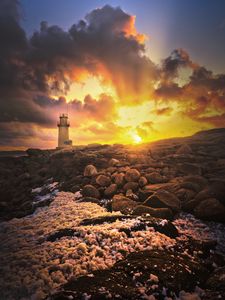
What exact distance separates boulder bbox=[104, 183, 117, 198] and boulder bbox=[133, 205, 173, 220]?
12.7 feet

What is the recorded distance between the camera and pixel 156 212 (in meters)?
9.20

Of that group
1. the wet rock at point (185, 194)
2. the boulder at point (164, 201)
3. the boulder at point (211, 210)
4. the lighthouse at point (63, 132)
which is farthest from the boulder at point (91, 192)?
the lighthouse at point (63, 132)

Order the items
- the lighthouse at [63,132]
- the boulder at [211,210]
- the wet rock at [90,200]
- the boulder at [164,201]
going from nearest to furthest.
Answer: the boulder at [211,210], the boulder at [164,201], the wet rock at [90,200], the lighthouse at [63,132]

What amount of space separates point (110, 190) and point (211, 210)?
20.8 feet

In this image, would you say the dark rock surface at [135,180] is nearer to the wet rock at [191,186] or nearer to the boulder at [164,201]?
the wet rock at [191,186]

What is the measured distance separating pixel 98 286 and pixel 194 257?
11.3ft

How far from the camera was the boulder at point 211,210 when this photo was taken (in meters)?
9.11

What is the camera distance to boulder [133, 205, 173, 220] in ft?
30.1

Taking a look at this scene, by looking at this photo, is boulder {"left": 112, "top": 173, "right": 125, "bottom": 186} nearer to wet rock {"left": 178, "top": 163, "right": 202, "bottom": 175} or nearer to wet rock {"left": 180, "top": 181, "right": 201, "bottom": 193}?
wet rock {"left": 180, "top": 181, "right": 201, "bottom": 193}

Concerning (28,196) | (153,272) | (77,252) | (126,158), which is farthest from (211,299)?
(126,158)

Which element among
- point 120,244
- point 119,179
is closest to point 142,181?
point 119,179

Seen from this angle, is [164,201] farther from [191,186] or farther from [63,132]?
[63,132]

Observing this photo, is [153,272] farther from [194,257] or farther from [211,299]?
[194,257]

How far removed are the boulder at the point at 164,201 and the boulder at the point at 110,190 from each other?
3476 millimetres
